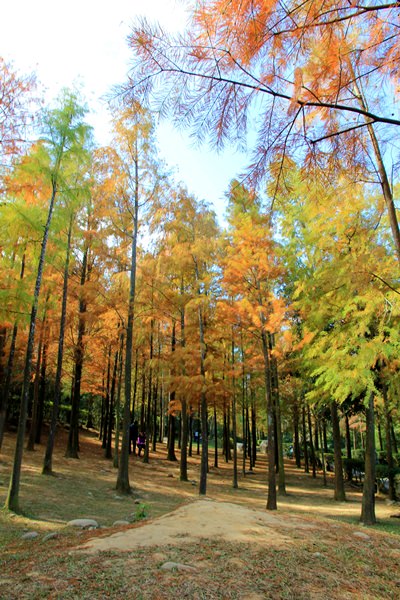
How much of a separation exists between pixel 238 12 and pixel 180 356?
32.4 feet

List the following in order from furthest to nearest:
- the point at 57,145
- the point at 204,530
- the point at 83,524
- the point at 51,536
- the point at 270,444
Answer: the point at 270,444
the point at 57,145
the point at 83,524
the point at 51,536
the point at 204,530

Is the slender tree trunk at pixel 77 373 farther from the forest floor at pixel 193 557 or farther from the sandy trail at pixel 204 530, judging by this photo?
the sandy trail at pixel 204 530

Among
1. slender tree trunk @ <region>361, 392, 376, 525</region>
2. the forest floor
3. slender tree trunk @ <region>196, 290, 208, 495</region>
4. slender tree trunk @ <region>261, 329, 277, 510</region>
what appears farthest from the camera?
slender tree trunk @ <region>196, 290, 208, 495</region>

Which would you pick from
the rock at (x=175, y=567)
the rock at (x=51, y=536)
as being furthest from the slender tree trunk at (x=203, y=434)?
the rock at (x=175, y=567)

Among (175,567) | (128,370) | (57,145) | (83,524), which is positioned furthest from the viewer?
(128,370)

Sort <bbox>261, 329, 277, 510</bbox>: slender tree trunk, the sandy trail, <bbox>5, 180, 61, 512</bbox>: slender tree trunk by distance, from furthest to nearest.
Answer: <bbox>261, 329, 277, 510</bbox>: slender tree trunk → <bbox>5, 180, 61, 512</bbox>: slender tree trunk → the sandy trail

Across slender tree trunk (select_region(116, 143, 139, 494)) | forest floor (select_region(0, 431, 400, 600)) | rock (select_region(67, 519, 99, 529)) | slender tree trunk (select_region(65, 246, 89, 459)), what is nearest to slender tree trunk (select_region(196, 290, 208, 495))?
slender tree trunk (select_region(116, 143, 139, 494))

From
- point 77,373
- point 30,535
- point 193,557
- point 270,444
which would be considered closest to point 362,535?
point 193,557

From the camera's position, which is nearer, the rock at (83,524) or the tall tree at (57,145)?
the rock at (83,524)

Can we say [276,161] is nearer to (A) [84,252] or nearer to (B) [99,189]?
(B) [99,189]

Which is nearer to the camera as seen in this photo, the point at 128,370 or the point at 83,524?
the point at 83,524

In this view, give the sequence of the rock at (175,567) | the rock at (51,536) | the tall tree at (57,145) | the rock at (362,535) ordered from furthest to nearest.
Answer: the tall tree at (57,145)
the rock at (362,535)
the rock at (51,536)
the rock at (175,567)

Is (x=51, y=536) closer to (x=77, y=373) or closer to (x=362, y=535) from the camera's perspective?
(x=362, y=535)

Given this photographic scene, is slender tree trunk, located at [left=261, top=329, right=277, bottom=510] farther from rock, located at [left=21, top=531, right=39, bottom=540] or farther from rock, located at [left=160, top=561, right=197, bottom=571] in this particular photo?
rock, located at [left=160, top=561, right=197, bottom=571]
